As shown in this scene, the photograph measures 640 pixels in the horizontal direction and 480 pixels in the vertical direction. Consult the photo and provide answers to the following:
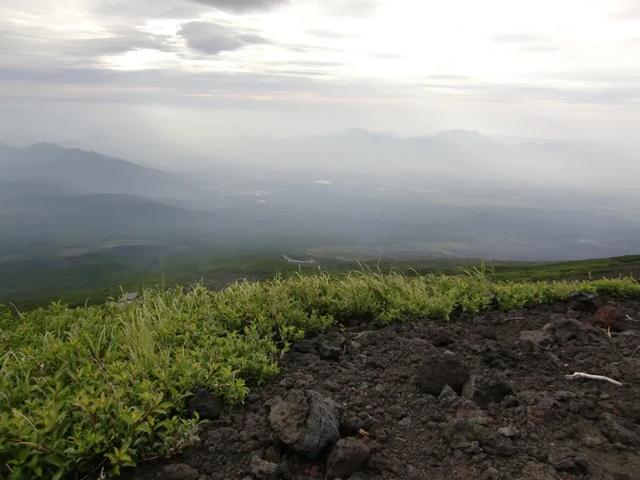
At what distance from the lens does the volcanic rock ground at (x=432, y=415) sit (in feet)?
11.9

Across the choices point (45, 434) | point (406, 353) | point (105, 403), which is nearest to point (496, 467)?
point (406, 353)

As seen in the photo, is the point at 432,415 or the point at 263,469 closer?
the point at 263,469

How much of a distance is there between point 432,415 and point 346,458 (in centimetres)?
112

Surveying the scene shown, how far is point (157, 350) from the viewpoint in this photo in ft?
16.9

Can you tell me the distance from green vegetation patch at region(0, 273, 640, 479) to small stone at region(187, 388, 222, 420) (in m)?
0.10

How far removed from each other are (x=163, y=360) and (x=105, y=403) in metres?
0.89

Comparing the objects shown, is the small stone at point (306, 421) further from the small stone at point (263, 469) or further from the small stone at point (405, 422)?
the small stone at point (405, 422)

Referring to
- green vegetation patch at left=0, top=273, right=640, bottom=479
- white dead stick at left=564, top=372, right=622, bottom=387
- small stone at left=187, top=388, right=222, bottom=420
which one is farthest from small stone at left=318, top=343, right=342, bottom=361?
white dead stick at left=564, top=372, right=622, bottom=387

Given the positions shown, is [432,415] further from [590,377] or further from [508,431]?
[590,377]

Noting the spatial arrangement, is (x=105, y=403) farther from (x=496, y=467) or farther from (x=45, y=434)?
(x=496, y=467)

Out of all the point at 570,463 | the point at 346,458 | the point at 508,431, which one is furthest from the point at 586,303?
the point at 346,458

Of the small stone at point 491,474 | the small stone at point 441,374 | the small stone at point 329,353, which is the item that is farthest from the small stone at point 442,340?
the small stone at point 491,474

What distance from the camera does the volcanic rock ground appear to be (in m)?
3.61

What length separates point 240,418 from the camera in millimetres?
4199
